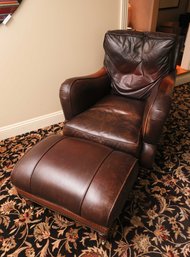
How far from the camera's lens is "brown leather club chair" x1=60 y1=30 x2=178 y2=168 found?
132 centimetres

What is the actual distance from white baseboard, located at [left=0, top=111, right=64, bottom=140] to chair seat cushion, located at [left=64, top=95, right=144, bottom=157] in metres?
0.73

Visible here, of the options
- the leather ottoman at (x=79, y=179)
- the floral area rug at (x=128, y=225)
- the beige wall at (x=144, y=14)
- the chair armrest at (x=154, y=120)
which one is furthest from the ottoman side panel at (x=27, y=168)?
the beige wall at (x=144, y=14)

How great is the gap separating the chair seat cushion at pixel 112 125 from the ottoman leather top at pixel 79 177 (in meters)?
0.12

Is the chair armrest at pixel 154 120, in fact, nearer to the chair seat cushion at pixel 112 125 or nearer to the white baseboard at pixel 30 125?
the chair seat cushion at pixel 112 125

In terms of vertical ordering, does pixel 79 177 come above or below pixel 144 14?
below

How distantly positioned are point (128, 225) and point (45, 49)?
5.41ft

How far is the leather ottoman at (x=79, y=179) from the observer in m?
1.00

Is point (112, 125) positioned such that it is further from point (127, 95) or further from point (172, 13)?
point (172, 13)

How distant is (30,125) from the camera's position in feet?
7.05

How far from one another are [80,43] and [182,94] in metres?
1.63

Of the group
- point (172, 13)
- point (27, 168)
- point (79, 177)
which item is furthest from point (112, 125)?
point (172, 13)

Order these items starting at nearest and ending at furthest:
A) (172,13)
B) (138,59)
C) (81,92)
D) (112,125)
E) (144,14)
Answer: (112,125) < (81,92) < (138,59) < (144,14) < (172,13)

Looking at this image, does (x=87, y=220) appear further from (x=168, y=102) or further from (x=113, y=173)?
(x=168, y=102)

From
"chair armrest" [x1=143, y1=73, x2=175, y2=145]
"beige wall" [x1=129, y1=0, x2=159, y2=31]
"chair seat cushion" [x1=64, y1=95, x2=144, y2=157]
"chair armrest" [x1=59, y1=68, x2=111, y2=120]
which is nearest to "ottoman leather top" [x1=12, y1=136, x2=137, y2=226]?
"chair seat cushion" [x1=64, y1=95, x2=144, y2=157]
